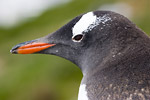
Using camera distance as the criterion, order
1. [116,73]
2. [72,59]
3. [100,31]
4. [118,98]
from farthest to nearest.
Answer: [72,59] < [100,31] < [116,73] < [118,98]

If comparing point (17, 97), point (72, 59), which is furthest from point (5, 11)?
point (72, 59)

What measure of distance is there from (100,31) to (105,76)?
41 centimetres

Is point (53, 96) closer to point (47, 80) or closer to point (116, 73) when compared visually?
point (47, 80)

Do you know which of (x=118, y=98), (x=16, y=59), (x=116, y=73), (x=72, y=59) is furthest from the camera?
(x=16, y=59)

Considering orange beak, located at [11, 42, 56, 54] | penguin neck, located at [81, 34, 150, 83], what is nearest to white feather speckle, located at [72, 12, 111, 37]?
penguin neck, located at [81, 34, 150, 83]

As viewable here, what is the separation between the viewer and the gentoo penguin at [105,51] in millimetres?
2543

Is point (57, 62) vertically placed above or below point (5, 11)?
below

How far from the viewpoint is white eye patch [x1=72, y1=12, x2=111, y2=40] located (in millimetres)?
3000

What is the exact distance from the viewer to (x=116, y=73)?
2.68m

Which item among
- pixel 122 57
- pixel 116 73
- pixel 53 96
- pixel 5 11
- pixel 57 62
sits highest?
pixel 5 11

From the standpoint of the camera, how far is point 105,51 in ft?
9.75

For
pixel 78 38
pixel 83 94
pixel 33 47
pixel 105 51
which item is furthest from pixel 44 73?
pixel 83 94

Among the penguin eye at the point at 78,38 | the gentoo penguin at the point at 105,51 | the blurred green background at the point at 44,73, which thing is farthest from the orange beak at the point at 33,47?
the blurred green background at the point at 44,73

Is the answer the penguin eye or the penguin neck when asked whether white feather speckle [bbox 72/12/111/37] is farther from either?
the penguin neck
